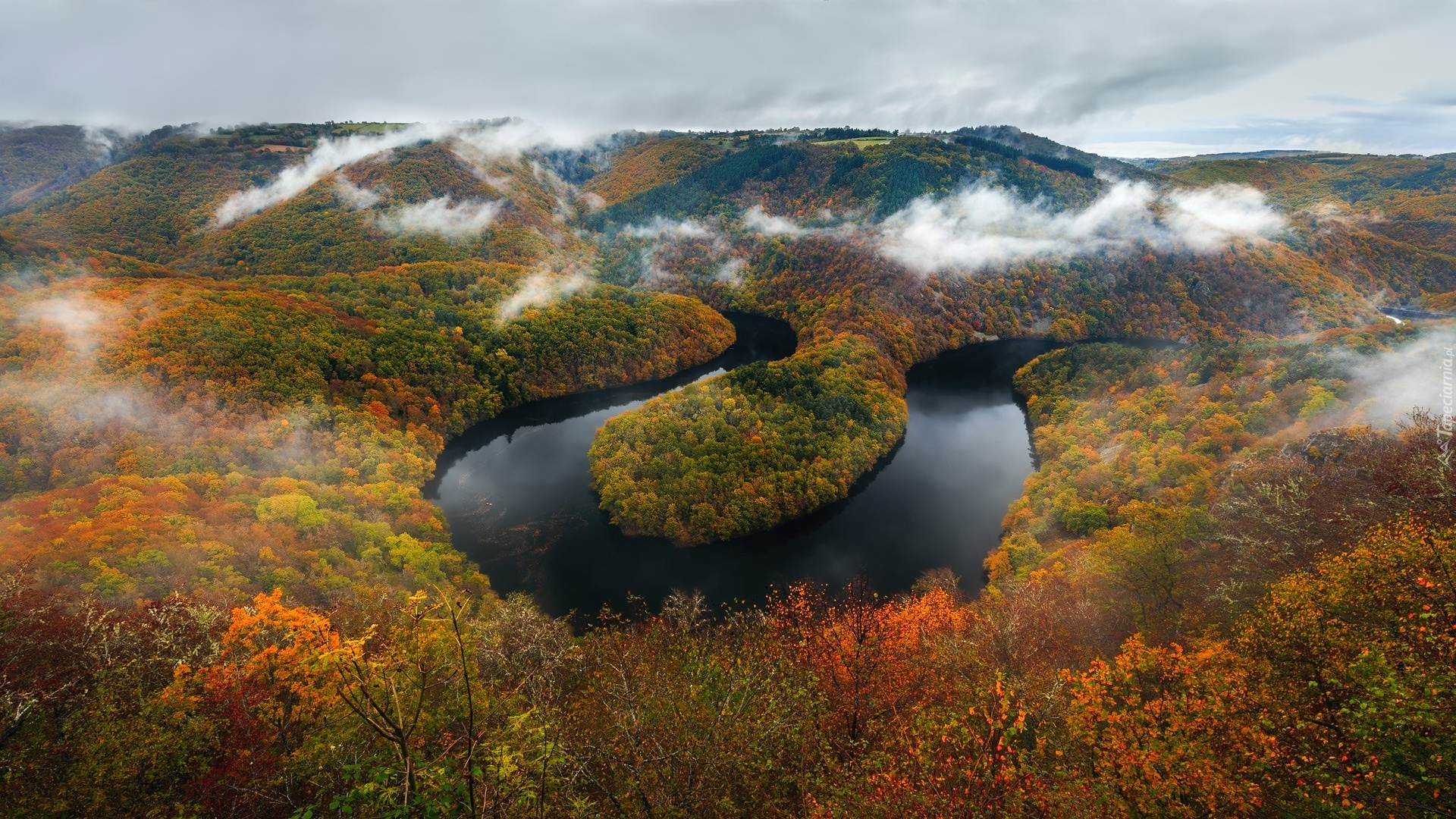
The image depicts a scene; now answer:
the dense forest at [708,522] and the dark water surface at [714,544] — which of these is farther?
the dark water surface at [714,544]

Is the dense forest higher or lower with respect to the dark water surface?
higher

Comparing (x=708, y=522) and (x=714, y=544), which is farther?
(x=714, y=544)

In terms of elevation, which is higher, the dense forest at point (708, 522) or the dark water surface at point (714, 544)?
the dense forest at point (708, 522)

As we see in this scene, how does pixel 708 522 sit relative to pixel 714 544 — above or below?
above

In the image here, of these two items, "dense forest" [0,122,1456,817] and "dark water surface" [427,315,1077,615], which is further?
"dark water surface" [427,315,1077,615]
